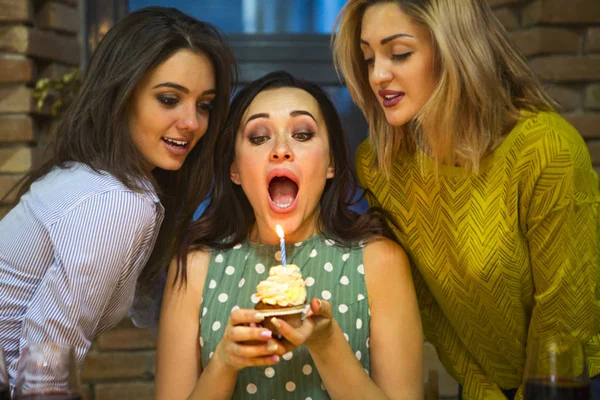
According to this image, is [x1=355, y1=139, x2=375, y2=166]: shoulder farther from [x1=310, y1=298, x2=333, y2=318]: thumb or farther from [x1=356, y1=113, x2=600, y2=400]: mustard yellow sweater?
[x1=310, y1=298, x2=333, y2=318]: thumb

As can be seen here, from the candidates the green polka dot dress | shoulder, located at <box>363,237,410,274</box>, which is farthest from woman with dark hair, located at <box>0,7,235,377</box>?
shoulder, located at <box>363,237,410,274</box>

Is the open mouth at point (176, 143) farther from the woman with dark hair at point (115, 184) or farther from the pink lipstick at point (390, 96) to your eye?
the pink lipstick at point (390, 96)

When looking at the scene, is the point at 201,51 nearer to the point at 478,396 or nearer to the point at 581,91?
the point at 478,396

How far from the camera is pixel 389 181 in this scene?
2.20 metres

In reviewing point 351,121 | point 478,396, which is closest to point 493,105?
point 478,396

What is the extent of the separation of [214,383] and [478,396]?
768 millimetres

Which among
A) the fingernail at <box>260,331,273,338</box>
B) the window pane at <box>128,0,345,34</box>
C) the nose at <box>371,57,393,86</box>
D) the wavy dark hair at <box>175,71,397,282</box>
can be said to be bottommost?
the fingernail at <box>260,331,273,338</box>

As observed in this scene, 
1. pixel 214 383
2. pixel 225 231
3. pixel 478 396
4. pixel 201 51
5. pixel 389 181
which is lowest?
pixel 478 396

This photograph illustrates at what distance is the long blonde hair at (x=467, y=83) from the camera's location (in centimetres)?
194

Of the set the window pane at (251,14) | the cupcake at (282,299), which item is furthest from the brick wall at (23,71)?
the cupcake at (282,299)

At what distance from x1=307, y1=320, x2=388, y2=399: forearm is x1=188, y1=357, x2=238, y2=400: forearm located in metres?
0.21

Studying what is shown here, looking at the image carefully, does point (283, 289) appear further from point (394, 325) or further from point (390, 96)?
point (390, 96)

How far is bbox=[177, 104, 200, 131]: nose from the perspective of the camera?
7.00ft

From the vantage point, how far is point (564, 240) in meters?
1.95
